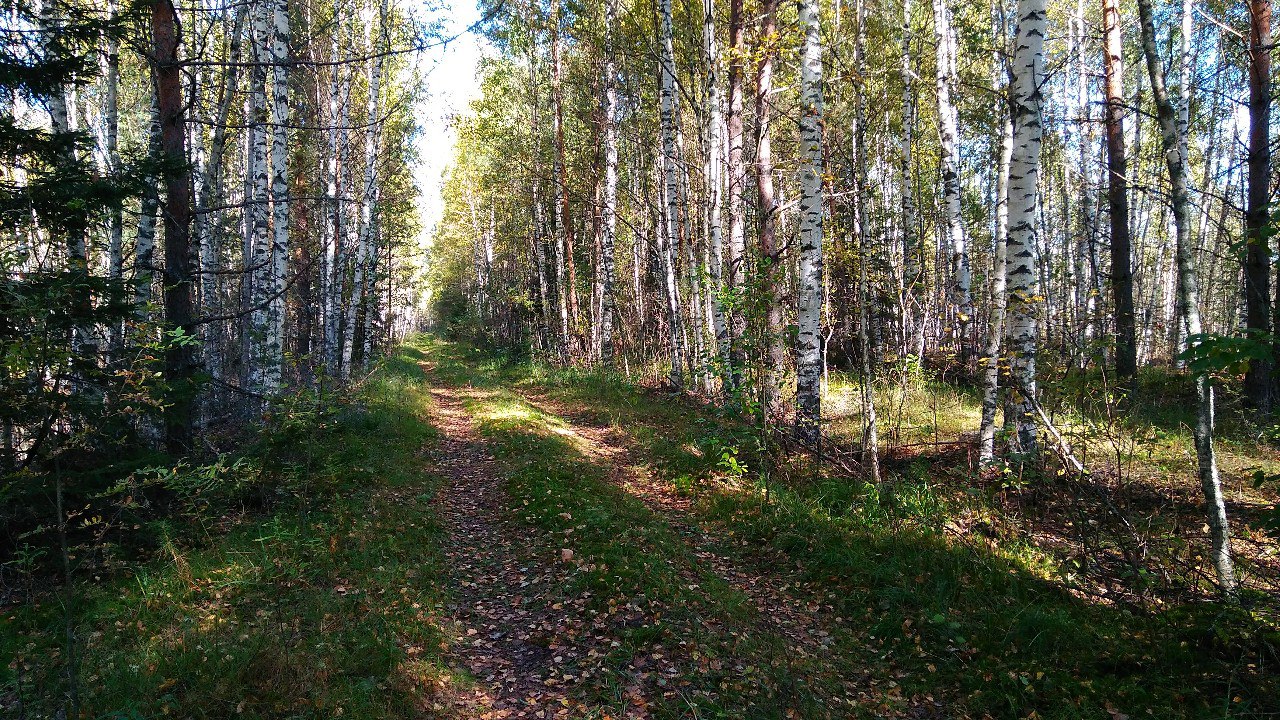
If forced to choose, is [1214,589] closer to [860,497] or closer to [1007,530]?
[1007,530]

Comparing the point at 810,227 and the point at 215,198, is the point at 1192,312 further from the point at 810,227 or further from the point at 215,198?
the point at 215,198

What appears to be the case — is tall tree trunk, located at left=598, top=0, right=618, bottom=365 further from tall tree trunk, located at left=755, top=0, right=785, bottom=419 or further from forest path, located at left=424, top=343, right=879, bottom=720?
forest path, located at left=424, top=343, right=879, bottom=720

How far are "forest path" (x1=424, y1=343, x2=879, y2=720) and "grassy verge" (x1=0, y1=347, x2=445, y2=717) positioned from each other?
0.43 metres

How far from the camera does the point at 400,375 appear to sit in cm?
1797

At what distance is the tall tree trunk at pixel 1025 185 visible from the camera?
5730 mm

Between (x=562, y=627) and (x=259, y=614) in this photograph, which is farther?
(x=562, y=627)

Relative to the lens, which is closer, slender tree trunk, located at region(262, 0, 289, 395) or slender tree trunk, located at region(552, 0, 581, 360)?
slender tree trunk, located at region(262, 0, 289, 395)

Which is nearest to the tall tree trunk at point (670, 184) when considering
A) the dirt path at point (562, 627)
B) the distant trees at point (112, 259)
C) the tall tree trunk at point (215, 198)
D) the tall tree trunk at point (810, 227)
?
the tall tree trunk at point (810, 227)

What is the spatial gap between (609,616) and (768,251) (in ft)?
20.4

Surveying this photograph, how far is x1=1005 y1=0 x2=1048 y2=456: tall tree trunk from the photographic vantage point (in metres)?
5.73

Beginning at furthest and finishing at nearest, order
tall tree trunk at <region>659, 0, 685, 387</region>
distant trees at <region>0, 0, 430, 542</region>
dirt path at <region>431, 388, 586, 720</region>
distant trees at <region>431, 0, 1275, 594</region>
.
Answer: tall tree trunk at <region>659, 0, 685, 387</region>, distant trees at <region>431, 0, 1275, 594</region>, dirt path at <region>431, 388, 586, 720</region>, distant trees at <region>0, 0, 430, 542</region>

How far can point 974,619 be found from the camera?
171 inches

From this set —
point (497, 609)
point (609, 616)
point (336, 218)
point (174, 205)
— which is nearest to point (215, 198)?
point (336, 218)

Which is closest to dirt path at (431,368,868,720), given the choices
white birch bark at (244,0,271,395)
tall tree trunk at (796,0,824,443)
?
tall tree trunk at (796,0,824,443)
